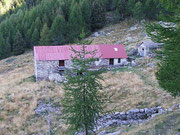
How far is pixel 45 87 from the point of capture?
22578mm

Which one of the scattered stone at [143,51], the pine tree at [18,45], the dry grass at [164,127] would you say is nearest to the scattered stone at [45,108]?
the dry grass at [164,127]

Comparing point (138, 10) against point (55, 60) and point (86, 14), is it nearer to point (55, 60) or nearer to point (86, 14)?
point (86, 14)

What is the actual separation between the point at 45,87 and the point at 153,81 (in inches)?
548

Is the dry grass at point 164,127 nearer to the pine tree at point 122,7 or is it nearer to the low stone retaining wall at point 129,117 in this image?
the low stone retaining wall at point 129,117

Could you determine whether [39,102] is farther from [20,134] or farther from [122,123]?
[122,123]

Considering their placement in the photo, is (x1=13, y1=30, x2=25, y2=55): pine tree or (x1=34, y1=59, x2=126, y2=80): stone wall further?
(x1=13, y1=30, x2=25, y2=55): pine tree

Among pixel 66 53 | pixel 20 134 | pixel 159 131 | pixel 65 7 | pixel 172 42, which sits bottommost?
pixel 20 134

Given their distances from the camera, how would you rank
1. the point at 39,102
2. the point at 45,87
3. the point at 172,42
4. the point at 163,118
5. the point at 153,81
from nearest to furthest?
the point at 172,42, the point at 163,118, the point at 39,102, the point at 153,81, the point at 45,87

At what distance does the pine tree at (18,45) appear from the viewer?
50.3 meters

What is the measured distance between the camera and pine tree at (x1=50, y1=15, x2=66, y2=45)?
47969 mm

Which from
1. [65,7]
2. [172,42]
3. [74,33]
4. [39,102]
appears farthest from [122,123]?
[65,7]

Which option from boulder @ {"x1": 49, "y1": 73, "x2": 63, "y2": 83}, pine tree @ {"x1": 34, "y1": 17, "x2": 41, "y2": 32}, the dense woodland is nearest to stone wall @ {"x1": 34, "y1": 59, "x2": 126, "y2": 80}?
boulder @ {"x1": 49, "y1": 73, "x2": 63, "y2": 83}

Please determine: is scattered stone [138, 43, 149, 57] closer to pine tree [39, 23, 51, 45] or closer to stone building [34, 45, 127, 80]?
stone building [34, 45, 127, 80]

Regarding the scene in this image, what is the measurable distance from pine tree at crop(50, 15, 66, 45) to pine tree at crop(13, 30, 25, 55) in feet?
34.4
